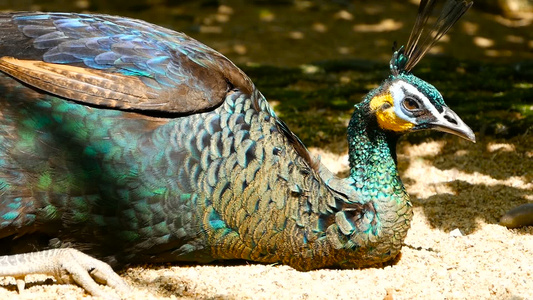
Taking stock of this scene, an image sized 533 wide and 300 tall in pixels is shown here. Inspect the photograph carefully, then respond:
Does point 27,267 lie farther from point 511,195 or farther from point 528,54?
point 528,54

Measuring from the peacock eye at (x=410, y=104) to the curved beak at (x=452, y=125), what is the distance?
0.43 ft

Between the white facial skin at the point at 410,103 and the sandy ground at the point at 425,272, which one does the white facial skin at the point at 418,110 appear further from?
the sandy ground at the point at 425,272

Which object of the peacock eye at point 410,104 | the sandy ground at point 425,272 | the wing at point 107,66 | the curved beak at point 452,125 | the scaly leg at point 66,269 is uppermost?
the wing at point 107,66

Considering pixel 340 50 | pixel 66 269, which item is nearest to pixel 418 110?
pixel 66 269

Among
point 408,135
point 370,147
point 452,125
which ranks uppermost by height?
point 452,125

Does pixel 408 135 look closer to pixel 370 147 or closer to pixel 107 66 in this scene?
pixel 370 147

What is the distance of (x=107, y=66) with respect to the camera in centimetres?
350

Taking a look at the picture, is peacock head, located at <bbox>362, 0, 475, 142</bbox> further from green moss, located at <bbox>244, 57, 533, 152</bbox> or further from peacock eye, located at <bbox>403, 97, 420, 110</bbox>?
green moss, located at <bbox>244, 57, 533, 152</bbox>

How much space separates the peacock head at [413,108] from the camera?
146 inches

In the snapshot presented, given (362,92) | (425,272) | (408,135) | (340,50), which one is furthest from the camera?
(340,50)

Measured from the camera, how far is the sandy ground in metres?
3.53

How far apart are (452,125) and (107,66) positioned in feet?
6.13

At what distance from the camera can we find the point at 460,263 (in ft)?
12.7

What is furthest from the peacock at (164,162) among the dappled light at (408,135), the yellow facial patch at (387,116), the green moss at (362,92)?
the green moss at (362,92)
